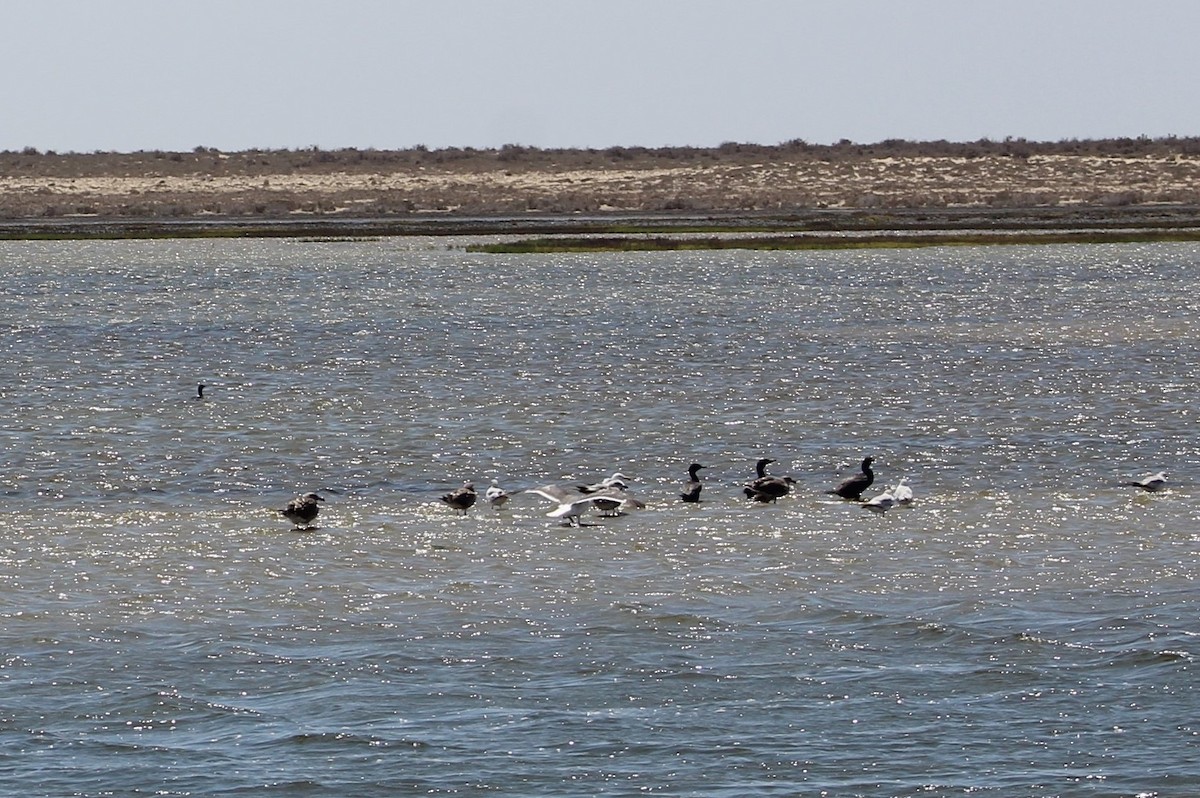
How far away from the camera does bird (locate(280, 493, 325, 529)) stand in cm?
1830

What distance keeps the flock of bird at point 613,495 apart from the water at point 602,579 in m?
0.21

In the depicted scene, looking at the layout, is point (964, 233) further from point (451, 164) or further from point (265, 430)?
point (451, 164)

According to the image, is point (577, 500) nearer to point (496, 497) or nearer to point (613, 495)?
point (613, 495)

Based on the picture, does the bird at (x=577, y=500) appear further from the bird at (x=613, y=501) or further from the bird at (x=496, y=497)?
the bird at (x=496, y=497)

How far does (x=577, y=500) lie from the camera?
1819 cm

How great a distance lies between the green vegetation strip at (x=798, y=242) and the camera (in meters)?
64.6

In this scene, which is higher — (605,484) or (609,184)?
(609,184)

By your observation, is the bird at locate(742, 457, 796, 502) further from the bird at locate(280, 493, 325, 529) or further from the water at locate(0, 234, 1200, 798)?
the bird at locate(280, 493, 325, 529)

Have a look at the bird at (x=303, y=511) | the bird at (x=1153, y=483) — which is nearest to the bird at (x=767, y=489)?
the bird at (x=1153, y=483)

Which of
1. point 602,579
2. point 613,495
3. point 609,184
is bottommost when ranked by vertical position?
point 602,579

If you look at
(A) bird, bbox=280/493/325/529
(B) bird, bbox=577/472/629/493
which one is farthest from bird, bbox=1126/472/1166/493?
(A) bird, bbox=280/493/325/529

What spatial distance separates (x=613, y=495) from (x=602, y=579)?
3179 mm

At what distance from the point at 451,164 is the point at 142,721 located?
11161 centimetres

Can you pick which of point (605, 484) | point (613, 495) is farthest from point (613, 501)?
point (605, 484)
